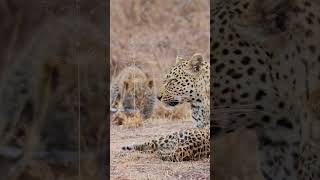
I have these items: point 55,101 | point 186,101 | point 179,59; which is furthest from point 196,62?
point 55,101

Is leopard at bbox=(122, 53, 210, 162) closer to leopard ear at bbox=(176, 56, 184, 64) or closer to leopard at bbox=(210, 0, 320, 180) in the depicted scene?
leopard ear at bbox=(176, 56, 184, 64)

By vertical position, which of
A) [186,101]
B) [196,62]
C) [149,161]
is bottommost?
[149,161]

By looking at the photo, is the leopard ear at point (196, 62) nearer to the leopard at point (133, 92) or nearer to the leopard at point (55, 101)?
the leopard at point (133, 92)

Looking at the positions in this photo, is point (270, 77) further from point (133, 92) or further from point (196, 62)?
point (133, 92)

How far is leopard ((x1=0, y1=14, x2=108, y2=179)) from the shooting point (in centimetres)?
111

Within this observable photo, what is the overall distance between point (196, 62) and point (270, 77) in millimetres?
1696

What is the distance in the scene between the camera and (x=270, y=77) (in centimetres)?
102

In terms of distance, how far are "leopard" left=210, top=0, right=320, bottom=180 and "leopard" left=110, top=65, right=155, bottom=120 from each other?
1.57 m

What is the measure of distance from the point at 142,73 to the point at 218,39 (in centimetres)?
168

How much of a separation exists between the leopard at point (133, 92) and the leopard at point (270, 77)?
157 cm

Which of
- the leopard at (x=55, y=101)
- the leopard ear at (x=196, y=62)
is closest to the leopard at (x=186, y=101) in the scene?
the leopard ear at (x=196, y=62)

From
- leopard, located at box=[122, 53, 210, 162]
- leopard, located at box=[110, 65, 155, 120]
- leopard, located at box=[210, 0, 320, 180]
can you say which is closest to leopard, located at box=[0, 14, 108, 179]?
leopard, located at box=[210, 0, 320, 180]

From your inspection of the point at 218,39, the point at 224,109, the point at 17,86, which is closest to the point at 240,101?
the point at 224,109

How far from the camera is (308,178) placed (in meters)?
0.98
